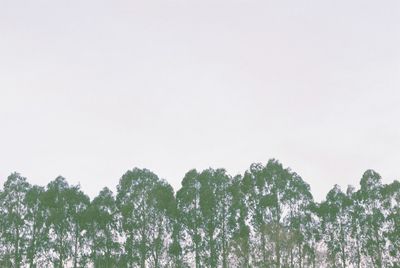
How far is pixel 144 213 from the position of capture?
4631cm

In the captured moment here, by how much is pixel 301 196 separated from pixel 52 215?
23143 millimetres

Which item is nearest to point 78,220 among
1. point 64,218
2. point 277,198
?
point 64,218

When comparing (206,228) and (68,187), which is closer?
(206,228)

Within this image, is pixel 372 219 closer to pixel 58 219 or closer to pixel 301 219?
pixel 301 219

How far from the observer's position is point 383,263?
4638 cm

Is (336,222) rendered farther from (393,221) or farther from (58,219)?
(58,219)

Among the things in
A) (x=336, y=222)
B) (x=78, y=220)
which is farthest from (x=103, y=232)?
(x=336, y=222)

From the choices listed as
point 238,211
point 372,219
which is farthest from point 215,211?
point 372,219

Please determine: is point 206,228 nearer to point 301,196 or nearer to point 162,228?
point 162,228

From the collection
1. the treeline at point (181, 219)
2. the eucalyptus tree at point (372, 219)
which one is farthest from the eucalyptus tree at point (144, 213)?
the eucalyptus tree at point (372, 219)

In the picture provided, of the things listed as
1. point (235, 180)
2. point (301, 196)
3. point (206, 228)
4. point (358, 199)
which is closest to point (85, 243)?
point (206, 228)

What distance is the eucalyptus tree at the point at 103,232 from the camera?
47.4m

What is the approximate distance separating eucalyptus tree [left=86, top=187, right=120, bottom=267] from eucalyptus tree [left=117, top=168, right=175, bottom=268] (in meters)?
1.54

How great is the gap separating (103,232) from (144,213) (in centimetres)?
498
